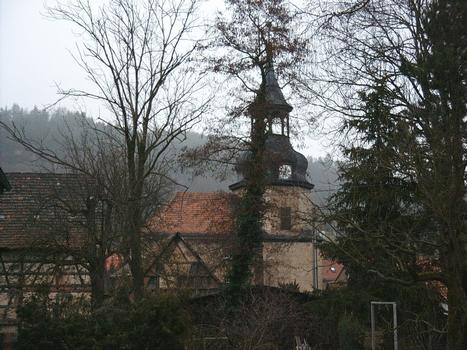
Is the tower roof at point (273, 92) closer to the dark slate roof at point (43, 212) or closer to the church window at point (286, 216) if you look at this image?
the church window at point (286, 216)

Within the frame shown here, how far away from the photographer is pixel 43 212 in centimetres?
2352

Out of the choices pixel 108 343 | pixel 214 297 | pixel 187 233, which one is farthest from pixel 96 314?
pixel 187 233

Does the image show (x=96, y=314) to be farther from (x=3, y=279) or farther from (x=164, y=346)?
(x=3, y=279)

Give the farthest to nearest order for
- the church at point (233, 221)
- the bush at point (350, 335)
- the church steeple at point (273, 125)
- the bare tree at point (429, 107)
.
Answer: the church steeple at point (273, 125), the church at point (233, 221), the bush at point (350, 335), the bare tree at point (429, 107)

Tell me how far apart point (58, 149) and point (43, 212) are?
133 inches

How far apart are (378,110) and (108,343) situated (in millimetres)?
7087

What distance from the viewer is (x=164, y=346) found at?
12000 millimetres

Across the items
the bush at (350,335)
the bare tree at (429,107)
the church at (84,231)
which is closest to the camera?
the bare tree at (429,107)

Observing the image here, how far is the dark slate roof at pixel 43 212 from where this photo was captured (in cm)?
1834

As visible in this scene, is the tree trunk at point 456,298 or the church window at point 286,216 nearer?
the tree trunk at point 456,298

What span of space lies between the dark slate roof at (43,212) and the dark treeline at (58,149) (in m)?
0.87

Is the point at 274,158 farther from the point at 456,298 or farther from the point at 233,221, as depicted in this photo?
the point at 456,298

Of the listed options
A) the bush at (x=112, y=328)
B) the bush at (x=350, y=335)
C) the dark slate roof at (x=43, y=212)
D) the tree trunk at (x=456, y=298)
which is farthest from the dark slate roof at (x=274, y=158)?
the tree trunk at (x=456, y=298)

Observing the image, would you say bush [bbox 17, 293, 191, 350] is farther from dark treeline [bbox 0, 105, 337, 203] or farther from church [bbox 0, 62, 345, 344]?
dark treeline [bbox 0, 105, 337, 203]
